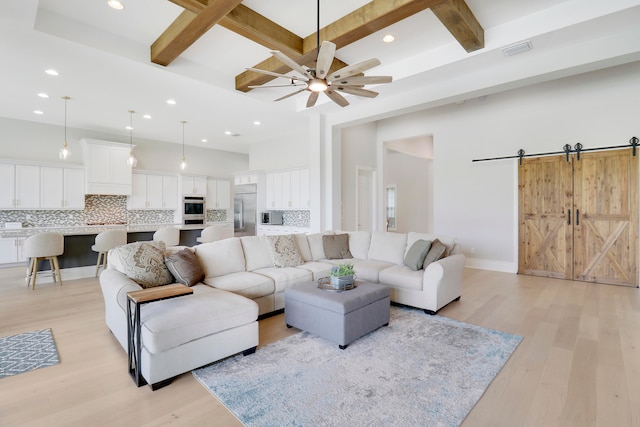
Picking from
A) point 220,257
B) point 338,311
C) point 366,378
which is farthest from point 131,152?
point 366,378

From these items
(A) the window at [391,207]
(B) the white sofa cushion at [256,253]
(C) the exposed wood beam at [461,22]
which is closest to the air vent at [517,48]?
(C) the exposed wood beam at [461,22]

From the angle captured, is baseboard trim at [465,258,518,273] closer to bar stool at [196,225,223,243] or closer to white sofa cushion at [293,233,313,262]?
white sofa cushion at [293,233,313,262]

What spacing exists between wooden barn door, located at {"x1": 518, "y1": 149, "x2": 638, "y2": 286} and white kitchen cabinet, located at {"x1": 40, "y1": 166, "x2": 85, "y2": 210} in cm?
904

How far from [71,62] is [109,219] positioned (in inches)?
182

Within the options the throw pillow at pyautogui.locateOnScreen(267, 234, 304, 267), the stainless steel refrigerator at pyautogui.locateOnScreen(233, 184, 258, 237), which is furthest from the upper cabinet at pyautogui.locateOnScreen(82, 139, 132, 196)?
the throw pillow at pyautogui.locateOnScreen(267, 234, 304, 267)

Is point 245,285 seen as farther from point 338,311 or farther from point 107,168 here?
point 107,168

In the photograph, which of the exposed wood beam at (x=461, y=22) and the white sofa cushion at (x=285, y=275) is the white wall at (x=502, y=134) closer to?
the exposed wood beam at (x=461, y=22)

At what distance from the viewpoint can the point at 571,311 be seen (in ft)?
12.2

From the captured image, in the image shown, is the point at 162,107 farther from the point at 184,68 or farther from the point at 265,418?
the point at 265,418

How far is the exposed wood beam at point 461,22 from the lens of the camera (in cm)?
296

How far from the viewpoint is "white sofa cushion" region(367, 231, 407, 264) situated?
447 centimetres

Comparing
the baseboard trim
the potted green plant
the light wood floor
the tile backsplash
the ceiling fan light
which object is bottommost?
the light wood floor

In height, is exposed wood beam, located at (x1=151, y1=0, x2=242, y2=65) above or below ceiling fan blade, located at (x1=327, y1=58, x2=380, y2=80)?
above

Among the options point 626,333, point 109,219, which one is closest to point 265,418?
point 626,333
